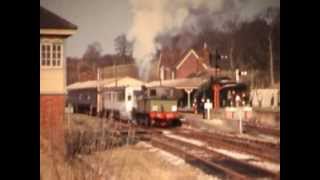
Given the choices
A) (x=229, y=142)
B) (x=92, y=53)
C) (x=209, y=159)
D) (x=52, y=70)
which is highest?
(x=92, y=53)

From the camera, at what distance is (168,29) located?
3.42m

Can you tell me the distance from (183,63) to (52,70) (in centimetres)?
82

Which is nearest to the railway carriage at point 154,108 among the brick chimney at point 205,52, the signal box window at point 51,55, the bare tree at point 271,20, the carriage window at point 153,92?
the carriage window at point 153,92

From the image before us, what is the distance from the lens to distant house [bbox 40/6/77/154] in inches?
130

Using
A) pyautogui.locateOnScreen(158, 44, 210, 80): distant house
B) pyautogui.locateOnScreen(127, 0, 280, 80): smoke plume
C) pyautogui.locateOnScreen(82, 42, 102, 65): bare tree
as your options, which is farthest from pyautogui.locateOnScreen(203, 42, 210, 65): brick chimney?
pyautogui.locateOnScreen(82, 42, 102, 65): bare tree

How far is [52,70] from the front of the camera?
3312 millimetres

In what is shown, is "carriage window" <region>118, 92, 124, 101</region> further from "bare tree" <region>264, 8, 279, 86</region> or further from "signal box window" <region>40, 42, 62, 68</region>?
"bare tree" <region>264, 8, 279, 86</region>

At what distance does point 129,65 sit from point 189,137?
60cm

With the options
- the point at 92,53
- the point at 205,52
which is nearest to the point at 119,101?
the point at 92,53

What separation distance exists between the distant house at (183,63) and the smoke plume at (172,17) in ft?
0.29

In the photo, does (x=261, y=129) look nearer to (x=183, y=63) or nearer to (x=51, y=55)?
(x=183, y=63)
